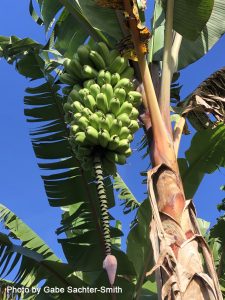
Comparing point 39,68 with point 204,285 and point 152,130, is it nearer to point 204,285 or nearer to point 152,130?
point 152,130

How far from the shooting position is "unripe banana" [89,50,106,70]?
197 cm

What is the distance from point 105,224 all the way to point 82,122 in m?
0.52

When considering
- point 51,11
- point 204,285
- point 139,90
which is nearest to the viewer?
point 204,285

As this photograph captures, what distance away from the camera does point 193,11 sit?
7.13 feet

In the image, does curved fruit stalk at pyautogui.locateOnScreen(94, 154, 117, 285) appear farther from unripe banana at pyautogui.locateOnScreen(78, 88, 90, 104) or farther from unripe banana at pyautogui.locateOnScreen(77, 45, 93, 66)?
unripe banana at pyautogui.locateOnScreen(77, 45, 93, 66)

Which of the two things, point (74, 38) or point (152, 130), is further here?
point (74, 38)

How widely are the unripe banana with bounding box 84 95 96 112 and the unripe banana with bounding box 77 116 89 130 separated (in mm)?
78

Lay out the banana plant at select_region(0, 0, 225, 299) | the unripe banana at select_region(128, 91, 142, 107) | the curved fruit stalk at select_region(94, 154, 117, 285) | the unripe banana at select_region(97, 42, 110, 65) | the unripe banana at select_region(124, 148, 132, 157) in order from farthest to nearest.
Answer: the unripe banana at select_region(97, 42, 110, 65)
the unripe banana at select_region(128, 91, 142, 107)
the unripe banana at select_region(124, 148, 132, 157)
the banana plant at select_region(0, 0, 225, 299)
the curved fruit stalk at select_region(94, 154, 117, 285)

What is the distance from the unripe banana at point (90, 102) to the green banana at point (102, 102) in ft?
0.08

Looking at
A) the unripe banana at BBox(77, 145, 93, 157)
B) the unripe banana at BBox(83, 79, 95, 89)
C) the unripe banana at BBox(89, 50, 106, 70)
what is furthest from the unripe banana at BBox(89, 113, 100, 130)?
the unripe banana at BBox(89, 50, 106, 70)

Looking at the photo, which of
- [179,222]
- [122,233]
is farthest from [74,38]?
[179,222]

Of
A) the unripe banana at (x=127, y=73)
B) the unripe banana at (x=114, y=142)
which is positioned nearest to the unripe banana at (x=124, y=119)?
the unripe banana at (x=114, y=142)

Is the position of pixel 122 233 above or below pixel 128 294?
above

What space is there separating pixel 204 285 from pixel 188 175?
1280mm
